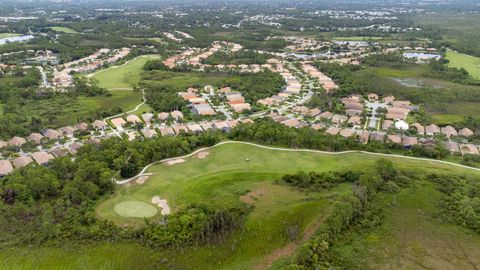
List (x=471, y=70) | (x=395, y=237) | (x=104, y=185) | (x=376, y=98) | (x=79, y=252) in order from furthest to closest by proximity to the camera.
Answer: (x=471, y=70)
(x=376, y=98)
(x=104, y=185)
(x=395, y=237)
(x=79, y=252)

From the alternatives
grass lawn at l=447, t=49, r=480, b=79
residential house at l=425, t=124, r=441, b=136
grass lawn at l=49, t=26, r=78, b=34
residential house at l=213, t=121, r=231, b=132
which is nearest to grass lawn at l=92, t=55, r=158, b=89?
residential house at l=213, t=121, r=231, b=132

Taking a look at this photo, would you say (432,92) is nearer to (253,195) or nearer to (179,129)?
(179,129)

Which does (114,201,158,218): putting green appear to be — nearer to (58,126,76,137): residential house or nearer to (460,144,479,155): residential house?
(58,126,76,137): residential house

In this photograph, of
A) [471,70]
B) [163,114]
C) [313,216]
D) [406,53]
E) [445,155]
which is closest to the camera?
[313,216]

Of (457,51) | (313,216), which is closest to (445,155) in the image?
(313,216)

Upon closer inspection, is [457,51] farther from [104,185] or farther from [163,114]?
[104,185]

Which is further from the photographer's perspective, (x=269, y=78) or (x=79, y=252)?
(x=269, y=78)

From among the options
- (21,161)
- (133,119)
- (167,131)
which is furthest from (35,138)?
(167,131)
